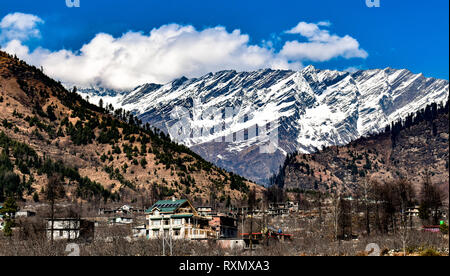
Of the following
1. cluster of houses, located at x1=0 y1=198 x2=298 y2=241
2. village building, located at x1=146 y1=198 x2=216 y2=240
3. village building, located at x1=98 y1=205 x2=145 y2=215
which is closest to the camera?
cluster of houses, located at x1=0 y1=198 x2=298 y2=241

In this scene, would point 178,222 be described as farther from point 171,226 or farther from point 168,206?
point 168,206

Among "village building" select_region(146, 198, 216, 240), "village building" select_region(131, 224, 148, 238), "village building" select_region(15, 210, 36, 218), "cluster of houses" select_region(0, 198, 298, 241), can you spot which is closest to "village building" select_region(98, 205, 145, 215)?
"village building" select_region(15, 210, 36, 218)

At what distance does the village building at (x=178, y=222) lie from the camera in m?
109

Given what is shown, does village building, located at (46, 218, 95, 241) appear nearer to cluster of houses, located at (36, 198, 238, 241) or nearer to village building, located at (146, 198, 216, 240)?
cluster of houses, located at (36, 198, 238, 241)

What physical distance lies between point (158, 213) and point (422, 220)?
66222 mm

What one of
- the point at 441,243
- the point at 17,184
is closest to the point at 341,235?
the point at 441,243

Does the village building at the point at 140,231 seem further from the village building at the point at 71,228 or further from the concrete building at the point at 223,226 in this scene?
the concrete building at the point at 223,226

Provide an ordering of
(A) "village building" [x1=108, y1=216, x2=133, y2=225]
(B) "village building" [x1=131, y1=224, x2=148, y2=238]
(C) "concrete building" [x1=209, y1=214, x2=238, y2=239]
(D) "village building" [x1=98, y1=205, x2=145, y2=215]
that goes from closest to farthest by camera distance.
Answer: (B) "village building" [x1=131, y1=224, x2=148, y2=238], (C) "concrete building" [x1=209, y1=214, x2=238, y2=239], (A) "village building" [x1=108, y1=216, x2=133, y2=225], (D) "village building" [x1=98, y1=205, x2=145, y2=215]

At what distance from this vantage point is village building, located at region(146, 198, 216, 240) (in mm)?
108625

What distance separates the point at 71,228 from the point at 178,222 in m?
20.2

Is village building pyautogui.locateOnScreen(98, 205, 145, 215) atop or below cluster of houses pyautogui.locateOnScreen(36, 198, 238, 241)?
atop

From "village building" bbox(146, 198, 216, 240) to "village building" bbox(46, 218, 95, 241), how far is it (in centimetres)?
1243
